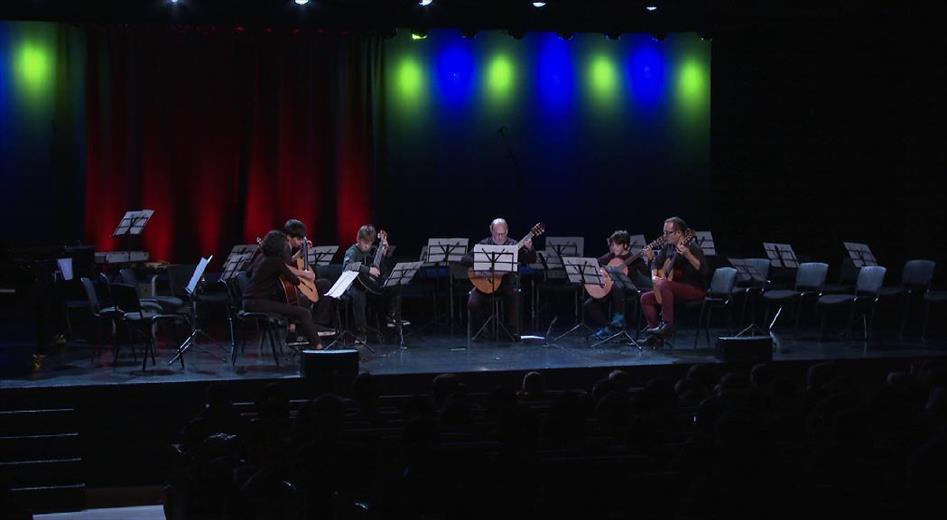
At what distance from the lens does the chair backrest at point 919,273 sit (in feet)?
38.8

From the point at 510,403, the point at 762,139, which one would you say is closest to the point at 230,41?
the point at 762,139

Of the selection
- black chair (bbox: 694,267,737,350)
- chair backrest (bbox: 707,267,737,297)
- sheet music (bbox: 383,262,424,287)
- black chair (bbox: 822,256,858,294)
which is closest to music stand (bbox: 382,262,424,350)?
sheet music (bbox: 383,262,424,287)

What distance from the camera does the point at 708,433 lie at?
17.9ft

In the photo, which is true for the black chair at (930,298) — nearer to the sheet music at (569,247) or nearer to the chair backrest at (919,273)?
the chair backrest at (919,273)

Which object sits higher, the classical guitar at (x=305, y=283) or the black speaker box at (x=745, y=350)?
the classical guitar at (x=305, y=283)

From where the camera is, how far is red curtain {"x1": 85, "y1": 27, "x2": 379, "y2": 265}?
1387cm

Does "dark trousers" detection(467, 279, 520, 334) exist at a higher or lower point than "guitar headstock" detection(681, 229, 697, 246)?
lower

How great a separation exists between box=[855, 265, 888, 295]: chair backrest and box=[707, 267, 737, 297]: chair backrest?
4.62ft

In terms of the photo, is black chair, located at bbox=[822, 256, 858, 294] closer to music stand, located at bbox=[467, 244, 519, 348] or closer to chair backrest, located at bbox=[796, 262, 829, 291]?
chair backrest, located at bbox=[796, 262, 829, 291]

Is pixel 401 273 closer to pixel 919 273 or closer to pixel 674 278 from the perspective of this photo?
pixel 674 278

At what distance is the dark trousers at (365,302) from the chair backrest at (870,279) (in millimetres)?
5023

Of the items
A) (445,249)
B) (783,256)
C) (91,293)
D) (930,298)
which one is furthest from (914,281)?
(91,293)

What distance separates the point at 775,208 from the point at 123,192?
333 inches

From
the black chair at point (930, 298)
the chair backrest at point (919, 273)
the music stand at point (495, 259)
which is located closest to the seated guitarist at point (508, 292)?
the music stand at point (495, 259)
